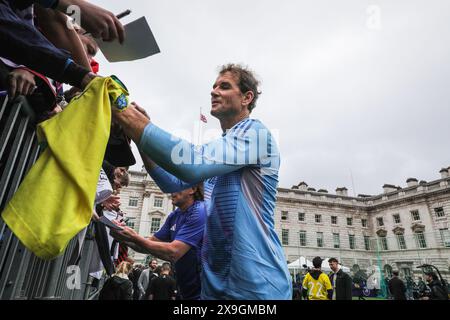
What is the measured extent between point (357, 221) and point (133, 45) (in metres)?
46.2

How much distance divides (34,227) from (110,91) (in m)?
0.59

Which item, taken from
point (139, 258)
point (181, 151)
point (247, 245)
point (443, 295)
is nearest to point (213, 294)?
point (247, 245)

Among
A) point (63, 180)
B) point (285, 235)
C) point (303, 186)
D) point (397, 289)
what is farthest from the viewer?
point (303, 186)

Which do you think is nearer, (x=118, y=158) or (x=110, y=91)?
(x=110, y=91)

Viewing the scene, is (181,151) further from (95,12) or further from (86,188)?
(95,12)

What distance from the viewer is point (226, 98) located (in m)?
1.87

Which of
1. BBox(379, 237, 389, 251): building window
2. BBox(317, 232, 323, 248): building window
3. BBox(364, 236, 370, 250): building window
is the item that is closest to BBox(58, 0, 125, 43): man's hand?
BBox(317, 232, 323, 248): building window

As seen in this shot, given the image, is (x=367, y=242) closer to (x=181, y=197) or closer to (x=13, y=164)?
(x=181, y=197)

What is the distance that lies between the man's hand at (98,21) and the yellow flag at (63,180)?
0.36 meters

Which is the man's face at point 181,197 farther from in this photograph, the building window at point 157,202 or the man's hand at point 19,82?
the building window at point 157,202

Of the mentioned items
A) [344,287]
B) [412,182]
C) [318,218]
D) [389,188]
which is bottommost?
[344,287]

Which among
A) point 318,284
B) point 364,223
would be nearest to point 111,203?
point 318,284

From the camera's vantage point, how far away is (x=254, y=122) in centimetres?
154

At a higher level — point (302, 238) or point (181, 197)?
point (302, 238)
